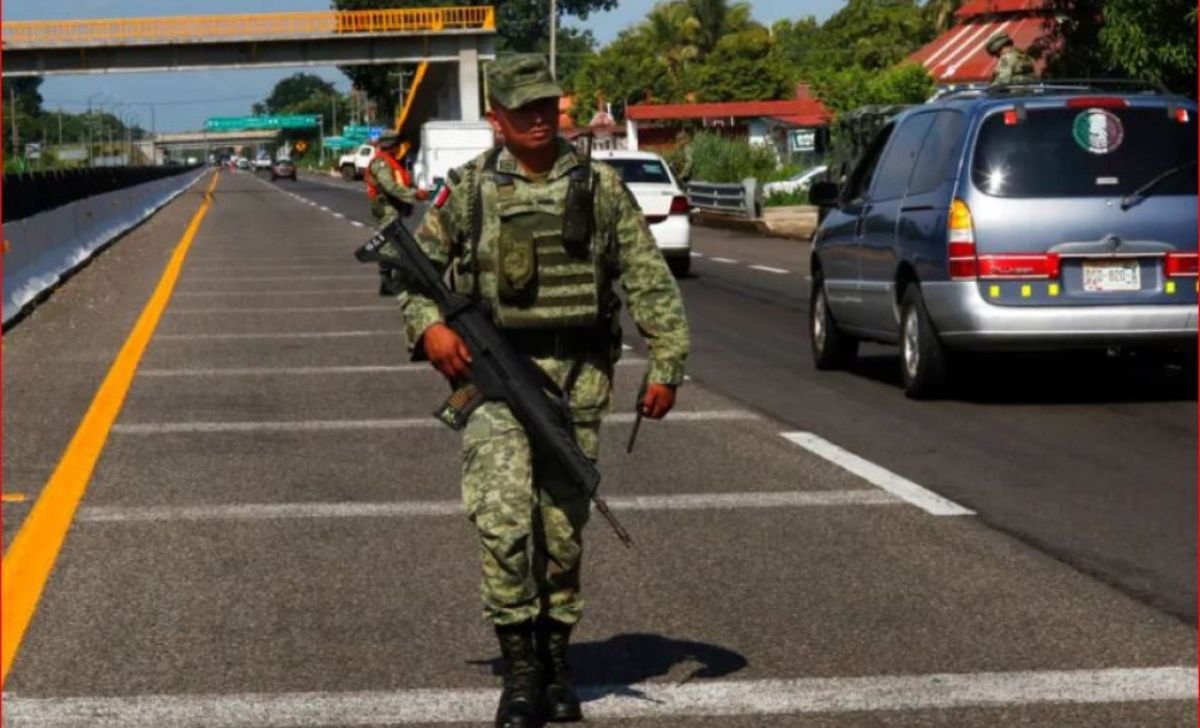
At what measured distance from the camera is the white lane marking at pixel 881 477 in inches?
400

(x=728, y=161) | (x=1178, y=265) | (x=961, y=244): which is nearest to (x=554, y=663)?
(x=961, y=244)

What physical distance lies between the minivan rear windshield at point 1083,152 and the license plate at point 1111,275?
0.39 meters

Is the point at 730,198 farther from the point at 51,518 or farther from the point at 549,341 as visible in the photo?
the point at 549,341

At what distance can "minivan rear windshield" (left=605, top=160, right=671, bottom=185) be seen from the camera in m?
30.2

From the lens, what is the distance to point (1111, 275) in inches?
552

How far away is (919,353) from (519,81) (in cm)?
845

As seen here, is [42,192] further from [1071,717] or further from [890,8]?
[890,8]

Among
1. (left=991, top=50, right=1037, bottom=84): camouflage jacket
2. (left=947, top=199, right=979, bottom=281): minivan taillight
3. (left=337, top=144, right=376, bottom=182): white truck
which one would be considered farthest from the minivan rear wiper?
(left=337, top=144, right=376, bottom=182): white truck

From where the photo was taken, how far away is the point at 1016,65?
19953 mm

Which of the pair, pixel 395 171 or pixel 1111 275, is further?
pixel 395 171

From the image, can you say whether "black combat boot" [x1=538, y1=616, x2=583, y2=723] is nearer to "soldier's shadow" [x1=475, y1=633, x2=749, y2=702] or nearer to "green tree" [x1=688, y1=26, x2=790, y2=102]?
"soldier's shadow" [x1=475, y1=633, x2=749, y2=702]

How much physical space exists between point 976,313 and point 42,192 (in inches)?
772

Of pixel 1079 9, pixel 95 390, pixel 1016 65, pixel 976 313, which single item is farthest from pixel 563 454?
pixel 1079 9

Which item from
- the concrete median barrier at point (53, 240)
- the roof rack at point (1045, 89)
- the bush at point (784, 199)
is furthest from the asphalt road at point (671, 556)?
the bush at point (784, 199)
